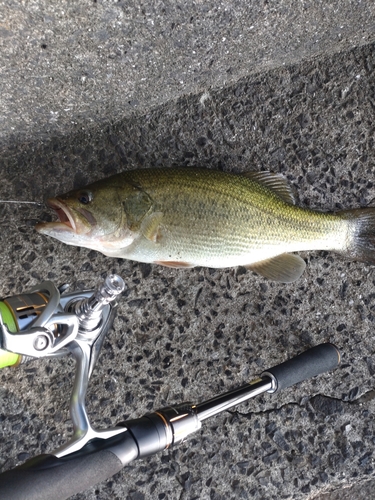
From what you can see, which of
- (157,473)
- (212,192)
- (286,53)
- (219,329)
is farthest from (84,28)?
(157,473)

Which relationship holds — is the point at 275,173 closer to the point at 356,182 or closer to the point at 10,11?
the point at 356,182

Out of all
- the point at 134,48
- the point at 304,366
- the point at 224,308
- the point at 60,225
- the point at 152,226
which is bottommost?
the point at 304,366

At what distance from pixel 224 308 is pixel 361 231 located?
0.78 meters

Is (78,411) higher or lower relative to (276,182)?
lower

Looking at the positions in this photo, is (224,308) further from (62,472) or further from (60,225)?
(62,472)

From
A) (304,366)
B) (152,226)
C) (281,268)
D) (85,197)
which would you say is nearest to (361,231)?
(281,268)

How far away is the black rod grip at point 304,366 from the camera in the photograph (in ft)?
6.44

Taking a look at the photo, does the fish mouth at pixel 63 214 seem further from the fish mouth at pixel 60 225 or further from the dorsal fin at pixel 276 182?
the dorsal fin at pixel 276 182

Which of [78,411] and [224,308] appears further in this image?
[224,308]

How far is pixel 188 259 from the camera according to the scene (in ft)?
7.02

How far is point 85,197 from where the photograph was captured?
1.99 meters

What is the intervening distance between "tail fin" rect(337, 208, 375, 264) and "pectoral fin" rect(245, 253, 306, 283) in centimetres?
28

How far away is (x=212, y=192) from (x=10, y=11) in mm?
1074

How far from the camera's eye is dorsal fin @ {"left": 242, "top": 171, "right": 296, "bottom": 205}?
230cm
